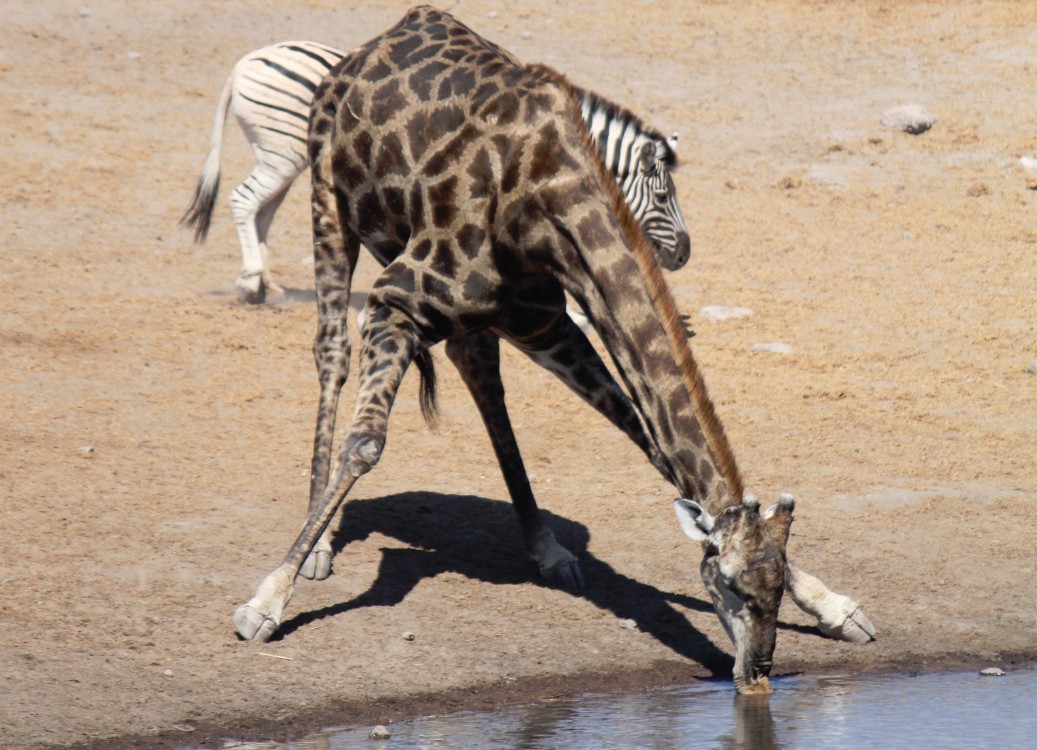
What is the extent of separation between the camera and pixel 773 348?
9.68 metres

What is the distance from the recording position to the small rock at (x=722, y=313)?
10336 mm

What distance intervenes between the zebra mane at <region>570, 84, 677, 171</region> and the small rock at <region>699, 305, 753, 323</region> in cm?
108

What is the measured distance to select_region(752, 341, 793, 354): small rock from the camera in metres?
9.64

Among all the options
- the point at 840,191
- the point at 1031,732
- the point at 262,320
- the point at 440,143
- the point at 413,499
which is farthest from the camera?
the point at 840,191

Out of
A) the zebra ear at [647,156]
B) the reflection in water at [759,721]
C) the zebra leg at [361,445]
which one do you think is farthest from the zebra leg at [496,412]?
the zebra ear at [647,156]

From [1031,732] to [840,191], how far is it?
8.79 metres

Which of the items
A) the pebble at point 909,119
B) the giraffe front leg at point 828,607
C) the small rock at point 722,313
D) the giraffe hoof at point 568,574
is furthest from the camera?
the pebble at point 909,119

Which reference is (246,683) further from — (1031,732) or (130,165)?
(130,165)

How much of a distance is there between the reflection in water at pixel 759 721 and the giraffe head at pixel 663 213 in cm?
519

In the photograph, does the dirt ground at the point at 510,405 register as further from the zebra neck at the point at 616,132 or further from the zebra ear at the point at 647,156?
the zebra neck at the point at 616,132

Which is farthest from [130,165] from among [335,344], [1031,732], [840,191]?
[1031,732]

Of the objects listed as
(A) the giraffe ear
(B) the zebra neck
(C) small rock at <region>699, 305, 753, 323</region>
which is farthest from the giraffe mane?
(C) small rock at <region>699, 305, 753, 323</region>

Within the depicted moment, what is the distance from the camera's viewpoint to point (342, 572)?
6.16m

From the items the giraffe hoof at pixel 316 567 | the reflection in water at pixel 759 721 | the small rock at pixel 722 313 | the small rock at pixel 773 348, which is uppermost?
the small rock at pixel 722 313
